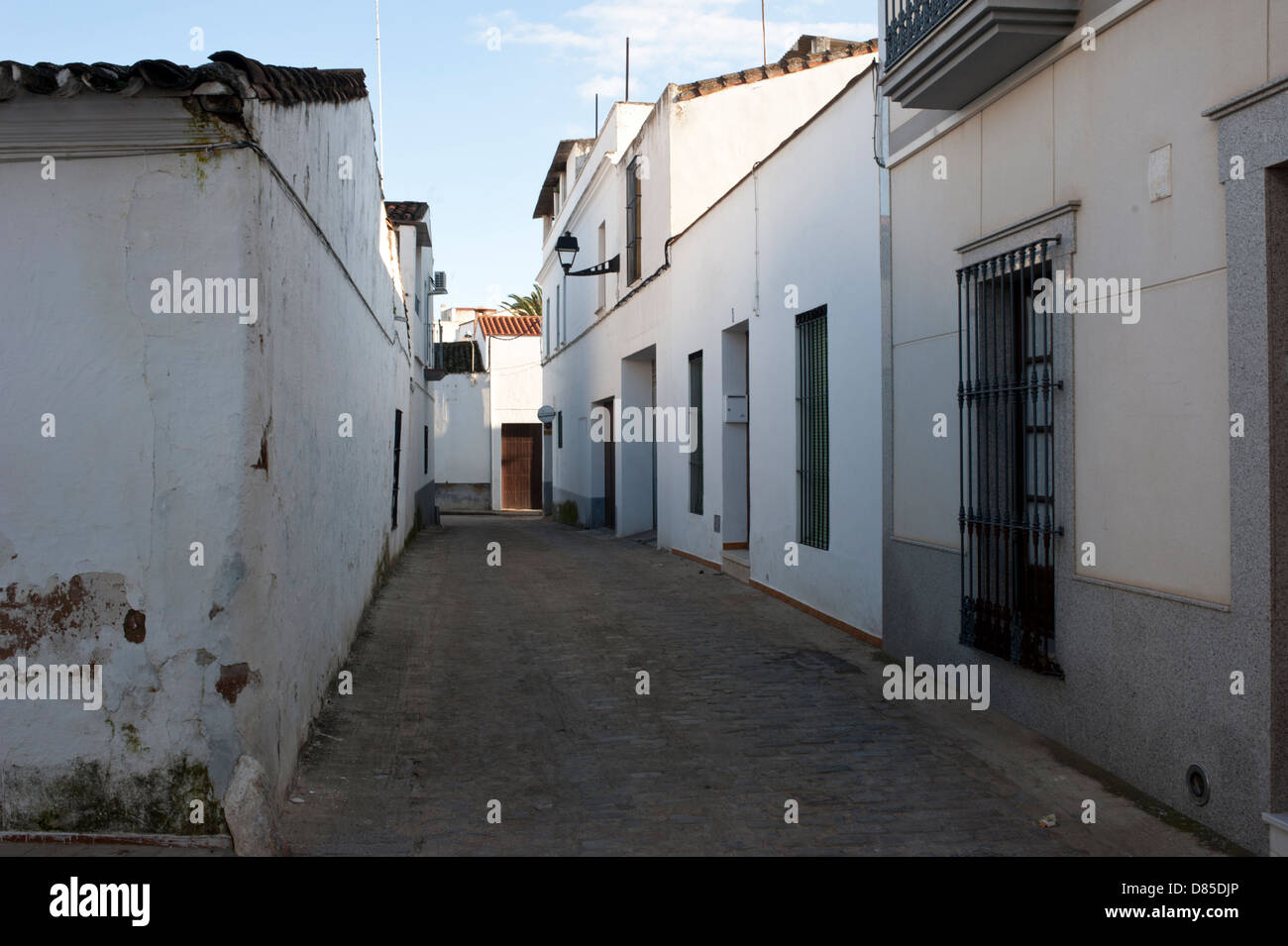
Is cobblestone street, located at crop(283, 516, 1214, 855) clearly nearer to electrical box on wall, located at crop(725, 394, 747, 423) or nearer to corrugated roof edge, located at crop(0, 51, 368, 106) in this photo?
corrugated roof edge, located at crop(0, 51, 368, 106)

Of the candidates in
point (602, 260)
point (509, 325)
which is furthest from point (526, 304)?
point (602, 260)

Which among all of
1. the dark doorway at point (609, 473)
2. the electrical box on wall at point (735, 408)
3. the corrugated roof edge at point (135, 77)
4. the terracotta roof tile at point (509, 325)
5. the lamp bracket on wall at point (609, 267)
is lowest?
the dark doorway at point (609, 473)

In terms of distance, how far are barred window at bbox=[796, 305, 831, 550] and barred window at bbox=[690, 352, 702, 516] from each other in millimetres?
3652

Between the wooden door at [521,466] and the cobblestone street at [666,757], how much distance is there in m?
22.4

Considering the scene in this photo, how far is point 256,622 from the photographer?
414cm

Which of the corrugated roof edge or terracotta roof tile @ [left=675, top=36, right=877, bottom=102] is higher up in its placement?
terracotta roof tile @ [left=675, top=36, right=877, bottom=102]

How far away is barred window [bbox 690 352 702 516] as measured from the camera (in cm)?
1315

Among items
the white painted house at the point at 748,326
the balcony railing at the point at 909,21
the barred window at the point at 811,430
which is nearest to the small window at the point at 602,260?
the white painted house at the point at 748,326

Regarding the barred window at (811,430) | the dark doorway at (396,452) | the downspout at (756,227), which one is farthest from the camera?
the dark doorway at (396,452)

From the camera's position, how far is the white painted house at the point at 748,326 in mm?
8156

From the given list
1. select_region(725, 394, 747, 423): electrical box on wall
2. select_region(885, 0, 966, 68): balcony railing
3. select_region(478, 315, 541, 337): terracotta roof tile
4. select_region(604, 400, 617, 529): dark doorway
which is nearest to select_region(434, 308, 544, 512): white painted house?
select_region(478, 315, 541, 337): terracotta roof tile

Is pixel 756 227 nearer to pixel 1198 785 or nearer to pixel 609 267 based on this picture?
pixel 1198 785

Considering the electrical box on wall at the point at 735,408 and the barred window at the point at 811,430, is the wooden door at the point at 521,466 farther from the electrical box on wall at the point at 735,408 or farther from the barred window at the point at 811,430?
the barred window at the point at 811,430
